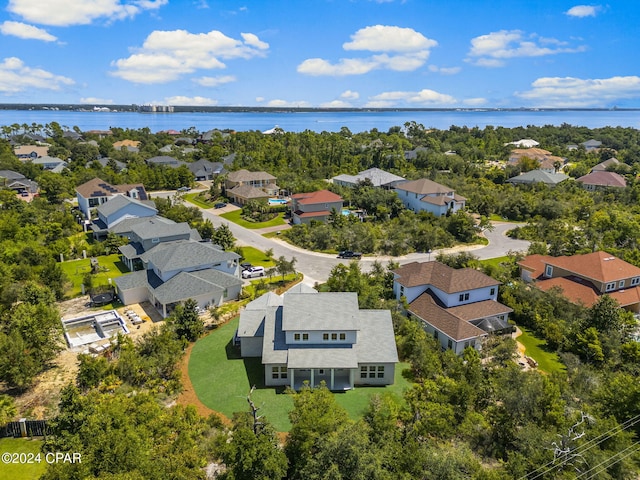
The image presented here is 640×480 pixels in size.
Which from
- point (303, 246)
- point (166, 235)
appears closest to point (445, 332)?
A: point (303, 246)

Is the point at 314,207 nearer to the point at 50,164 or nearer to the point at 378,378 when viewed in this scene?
the point at 378,378

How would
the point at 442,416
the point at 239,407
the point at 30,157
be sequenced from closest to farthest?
the point at 442,416 → the point at 239,407 → the point at 30,157

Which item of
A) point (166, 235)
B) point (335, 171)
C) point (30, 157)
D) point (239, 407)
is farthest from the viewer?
point (30, 157)

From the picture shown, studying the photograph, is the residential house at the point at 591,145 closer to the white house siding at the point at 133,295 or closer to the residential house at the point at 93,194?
the residential house at the point at 93,194

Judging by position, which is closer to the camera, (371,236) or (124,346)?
(124,346)

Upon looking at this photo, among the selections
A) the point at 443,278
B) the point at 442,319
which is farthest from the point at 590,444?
the point at 443,278

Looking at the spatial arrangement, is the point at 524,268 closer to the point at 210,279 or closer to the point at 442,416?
the point at 442,416
